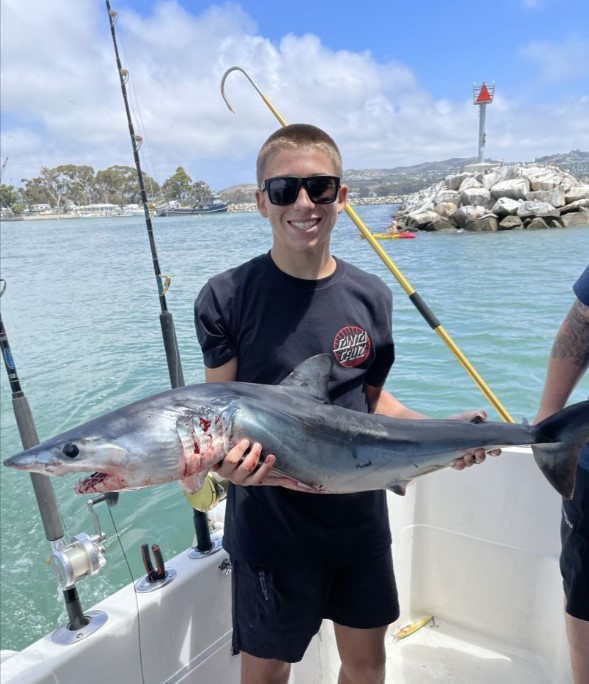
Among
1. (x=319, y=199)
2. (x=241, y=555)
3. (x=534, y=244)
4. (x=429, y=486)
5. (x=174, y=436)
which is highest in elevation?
(x=319, y=199)

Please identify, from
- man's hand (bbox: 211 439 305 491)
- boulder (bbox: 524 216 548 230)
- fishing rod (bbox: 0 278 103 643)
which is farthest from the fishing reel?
boulder (bbox: 524 216 548 230)

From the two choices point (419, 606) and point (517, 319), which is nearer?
point (419, 606)

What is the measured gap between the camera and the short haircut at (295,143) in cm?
198

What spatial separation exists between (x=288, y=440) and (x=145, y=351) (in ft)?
38.6

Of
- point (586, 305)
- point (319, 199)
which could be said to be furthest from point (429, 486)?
point (319, 199)

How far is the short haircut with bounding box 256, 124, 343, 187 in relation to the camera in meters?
1.98

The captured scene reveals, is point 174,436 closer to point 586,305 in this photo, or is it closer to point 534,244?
point 586,305

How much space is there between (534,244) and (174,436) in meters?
29.3

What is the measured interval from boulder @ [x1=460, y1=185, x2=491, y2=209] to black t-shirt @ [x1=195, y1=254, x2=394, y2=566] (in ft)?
132

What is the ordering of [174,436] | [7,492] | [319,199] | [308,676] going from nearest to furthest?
1. [174,436]
2. [319,199]
3. [308,676]
4. [7,492]

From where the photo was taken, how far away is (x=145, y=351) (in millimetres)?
12930

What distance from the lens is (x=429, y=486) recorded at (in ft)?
10.4

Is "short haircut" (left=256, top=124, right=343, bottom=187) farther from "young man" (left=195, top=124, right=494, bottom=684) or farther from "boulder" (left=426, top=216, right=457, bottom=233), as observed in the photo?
"boulder" (left=426, top=216, right=457, bottom=233)

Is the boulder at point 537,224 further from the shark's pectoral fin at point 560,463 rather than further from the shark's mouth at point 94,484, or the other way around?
the shark's mouth at point 94,484
